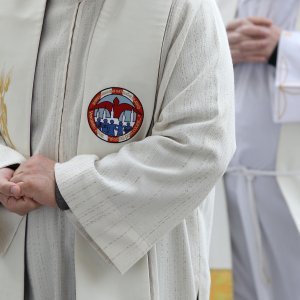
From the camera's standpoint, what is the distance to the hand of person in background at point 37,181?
1230mm

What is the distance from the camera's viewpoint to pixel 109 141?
128 centimetres

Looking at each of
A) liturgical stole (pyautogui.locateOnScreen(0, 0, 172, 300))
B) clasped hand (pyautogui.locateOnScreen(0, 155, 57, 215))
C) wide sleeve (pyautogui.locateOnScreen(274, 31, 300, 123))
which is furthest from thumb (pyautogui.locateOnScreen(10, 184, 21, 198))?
wide sleeve (pyautogui.locateOnScreen(274, 31, 300, 123))

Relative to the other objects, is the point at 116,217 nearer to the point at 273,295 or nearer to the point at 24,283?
the point at 24,283

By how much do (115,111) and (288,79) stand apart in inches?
33.0

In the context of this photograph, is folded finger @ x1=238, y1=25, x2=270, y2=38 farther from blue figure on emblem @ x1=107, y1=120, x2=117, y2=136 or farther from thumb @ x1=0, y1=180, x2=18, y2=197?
thumb @ x1=0, y1=180, x2=18, y2=197

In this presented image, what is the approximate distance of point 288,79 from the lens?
6.46 feet

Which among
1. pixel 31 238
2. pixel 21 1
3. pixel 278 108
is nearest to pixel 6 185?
pixel 31 238

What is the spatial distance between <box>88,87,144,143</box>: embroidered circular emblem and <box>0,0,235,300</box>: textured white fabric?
0.11 ft

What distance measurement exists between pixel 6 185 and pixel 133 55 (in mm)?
311

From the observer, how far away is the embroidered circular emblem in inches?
49.6

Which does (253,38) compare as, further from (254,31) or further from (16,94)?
(16,94)

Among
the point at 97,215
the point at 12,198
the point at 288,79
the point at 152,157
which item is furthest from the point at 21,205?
the point at 288,79

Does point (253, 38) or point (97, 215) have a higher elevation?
point (253, 38)

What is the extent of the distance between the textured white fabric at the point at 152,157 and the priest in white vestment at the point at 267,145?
2.38 ft
